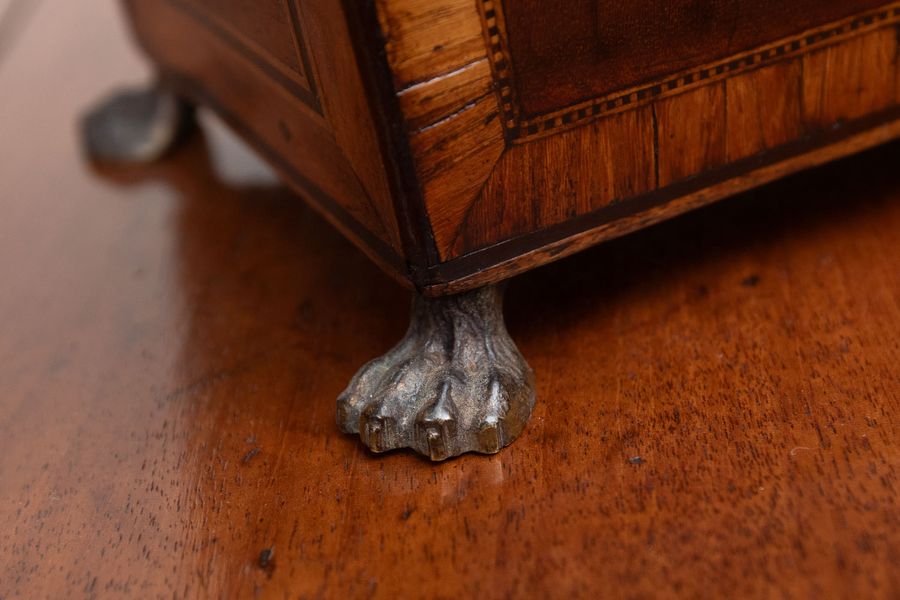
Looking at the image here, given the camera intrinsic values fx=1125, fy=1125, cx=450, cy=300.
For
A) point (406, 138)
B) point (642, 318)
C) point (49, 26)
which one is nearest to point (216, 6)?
point (406, 138)

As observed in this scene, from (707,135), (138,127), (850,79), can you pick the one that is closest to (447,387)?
(707,135)

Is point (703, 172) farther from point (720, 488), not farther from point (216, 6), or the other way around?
point (216, 6)

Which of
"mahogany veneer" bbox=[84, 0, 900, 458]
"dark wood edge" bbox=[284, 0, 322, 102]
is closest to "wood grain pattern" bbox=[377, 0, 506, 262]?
"mahogany veneer" bbox=[84, 0, 900, 458]

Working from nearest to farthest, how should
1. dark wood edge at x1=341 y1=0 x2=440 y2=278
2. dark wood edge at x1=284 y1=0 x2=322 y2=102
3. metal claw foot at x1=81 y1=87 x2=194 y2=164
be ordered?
dark wood edge at x1=341 y1=0 x2=440 y2=278
dark wood edge at x1=284 y1=0 x2=322 y2=102
metal claw foot at x1=81 y1=87 x2=194 y2=164

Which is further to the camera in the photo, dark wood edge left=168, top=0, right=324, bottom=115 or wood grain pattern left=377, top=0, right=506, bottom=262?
dark wood edge left=168, top=0, right=324, bottom=115

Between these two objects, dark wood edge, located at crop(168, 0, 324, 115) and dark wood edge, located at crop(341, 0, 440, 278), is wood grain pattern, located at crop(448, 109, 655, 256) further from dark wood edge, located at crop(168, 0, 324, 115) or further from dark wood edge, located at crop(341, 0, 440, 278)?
dark wood edge, located at crop(168, 0, 324, 115)

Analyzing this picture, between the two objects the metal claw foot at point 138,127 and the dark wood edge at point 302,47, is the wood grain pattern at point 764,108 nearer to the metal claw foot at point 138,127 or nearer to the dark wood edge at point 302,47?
the dark wood edge at point 302,47

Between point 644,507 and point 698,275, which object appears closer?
point 644,507
